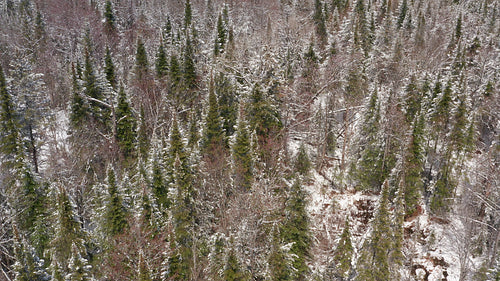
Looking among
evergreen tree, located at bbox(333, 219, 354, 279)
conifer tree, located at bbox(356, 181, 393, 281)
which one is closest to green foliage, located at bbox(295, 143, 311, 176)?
evergreen tree, located at bbox(333, 219, 354, 279)

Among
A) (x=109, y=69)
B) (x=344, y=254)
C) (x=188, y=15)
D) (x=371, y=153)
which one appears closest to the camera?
(x=344, y=254)

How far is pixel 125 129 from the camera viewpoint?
36531 millimetres

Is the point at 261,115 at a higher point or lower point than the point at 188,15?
lower

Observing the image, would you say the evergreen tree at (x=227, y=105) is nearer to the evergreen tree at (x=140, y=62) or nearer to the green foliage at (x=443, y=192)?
the evergreen tree at (x=140, y=62)

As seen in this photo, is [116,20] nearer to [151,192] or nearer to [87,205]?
[87,205]

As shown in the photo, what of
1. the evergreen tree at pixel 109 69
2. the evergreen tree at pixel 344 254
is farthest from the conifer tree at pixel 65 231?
the evergreen tree at pixel 109 69

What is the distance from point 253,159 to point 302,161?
28.4ft

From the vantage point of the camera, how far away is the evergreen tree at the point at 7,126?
107ft

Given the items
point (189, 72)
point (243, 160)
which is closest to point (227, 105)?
point (189, 72)

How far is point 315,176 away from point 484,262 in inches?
596

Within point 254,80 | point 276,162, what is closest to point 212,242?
point 276,162

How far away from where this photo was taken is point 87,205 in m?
32.9

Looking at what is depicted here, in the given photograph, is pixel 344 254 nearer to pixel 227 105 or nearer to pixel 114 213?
pixel 114 213

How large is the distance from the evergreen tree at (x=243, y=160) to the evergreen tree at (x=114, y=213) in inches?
290
